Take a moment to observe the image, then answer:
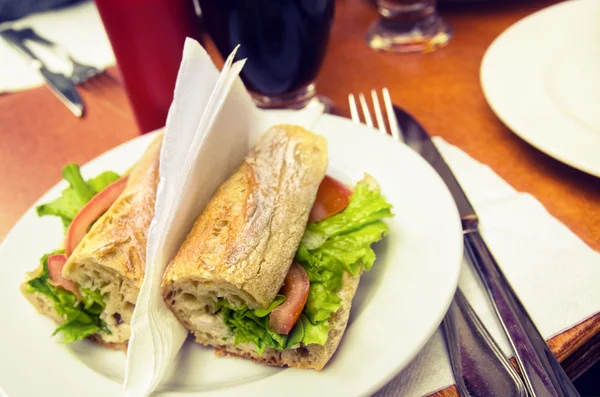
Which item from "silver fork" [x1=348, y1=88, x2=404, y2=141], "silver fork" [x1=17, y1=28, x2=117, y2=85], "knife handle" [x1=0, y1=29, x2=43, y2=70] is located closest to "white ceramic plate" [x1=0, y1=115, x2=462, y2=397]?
"silver fork" [x1=348, y1=88, x2=404, y2=141]

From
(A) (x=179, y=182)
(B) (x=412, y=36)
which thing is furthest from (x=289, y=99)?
(A) (x=179, y=182)

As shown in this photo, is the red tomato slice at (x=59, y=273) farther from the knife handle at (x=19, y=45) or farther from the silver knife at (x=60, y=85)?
the knife handle at (x=19, y=45)

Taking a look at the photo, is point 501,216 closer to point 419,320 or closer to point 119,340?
point 419,320

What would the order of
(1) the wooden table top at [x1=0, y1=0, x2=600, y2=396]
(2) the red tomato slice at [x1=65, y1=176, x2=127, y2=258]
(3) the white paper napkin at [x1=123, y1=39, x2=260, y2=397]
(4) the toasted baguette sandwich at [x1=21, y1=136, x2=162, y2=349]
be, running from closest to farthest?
1. (3) the white paper napkin at [x1=123, y1=39, x2=260, y2=397]
2. (4) the toasted baguette sandwich at [x1=21, y1=136, x2=162, y2=349]
3. (2) the red tomato slice at [x1=65, y1=176, x2=127, y2=258]
4. (1) the wooden table top at [x1=0, y1=0, x2=600, y2=396]

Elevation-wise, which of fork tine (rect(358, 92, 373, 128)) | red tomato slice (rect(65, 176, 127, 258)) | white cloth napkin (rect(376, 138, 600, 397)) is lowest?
white cloth napkin (rect(376, 138, 600, 397))

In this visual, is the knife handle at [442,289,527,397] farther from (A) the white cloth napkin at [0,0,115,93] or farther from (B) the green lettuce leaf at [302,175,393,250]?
(A) the white cloth napkin at [0,0,115,93]

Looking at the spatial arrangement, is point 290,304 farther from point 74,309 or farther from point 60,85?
point 60,85
